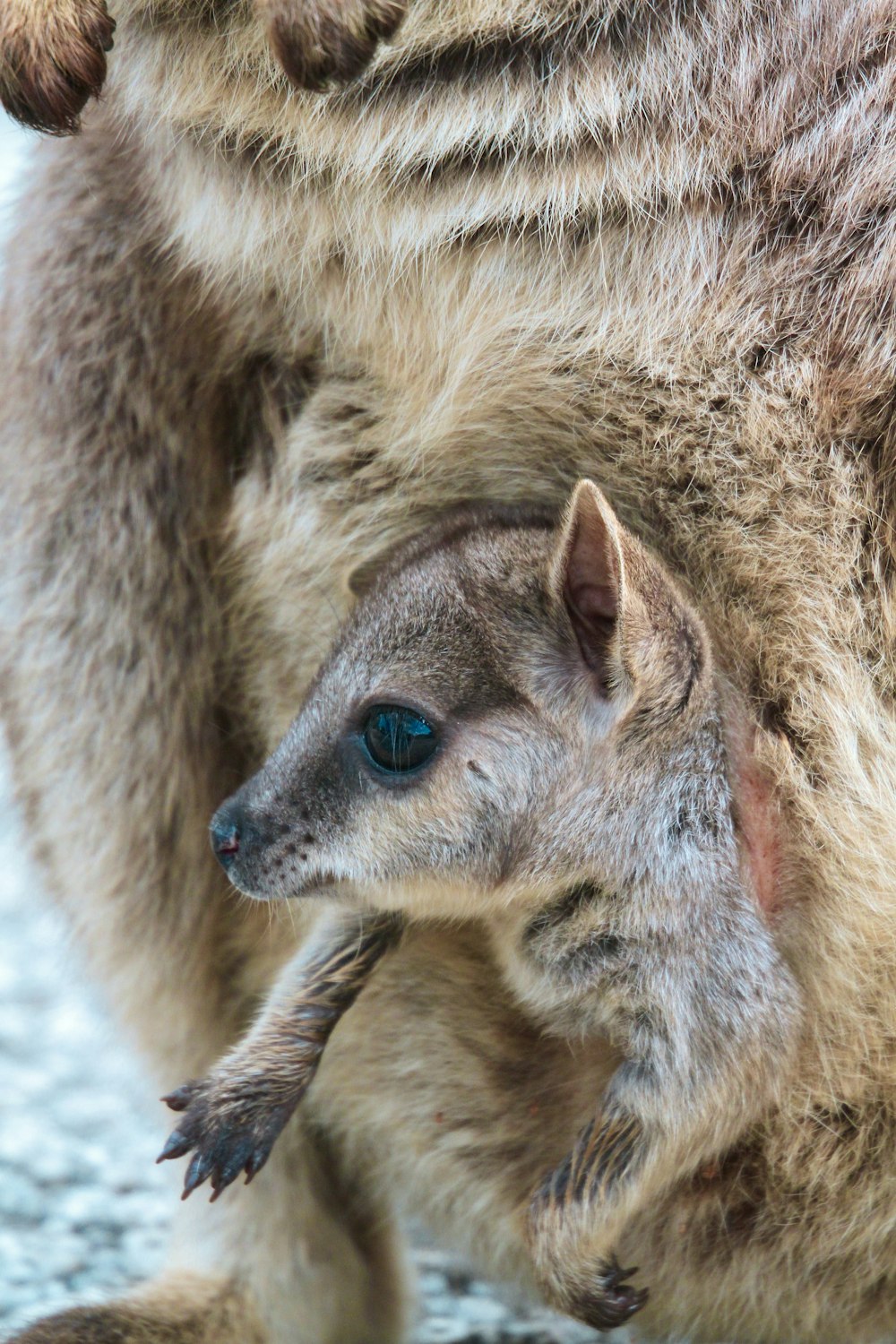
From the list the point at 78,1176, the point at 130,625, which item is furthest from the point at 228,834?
the point at 78,1176

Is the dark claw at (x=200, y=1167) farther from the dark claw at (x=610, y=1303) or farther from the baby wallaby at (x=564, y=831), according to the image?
the dark claw at (x=610, y=1303)

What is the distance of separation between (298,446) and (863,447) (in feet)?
2.29

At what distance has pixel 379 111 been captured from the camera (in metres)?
1.92

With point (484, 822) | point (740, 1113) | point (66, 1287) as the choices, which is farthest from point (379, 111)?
point (66, 1287)

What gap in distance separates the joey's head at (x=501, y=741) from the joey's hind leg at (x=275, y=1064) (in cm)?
19

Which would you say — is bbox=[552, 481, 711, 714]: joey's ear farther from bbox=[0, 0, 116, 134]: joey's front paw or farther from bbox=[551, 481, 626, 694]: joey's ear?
bbox=[0, 0, 116, 134]: joey's front paw

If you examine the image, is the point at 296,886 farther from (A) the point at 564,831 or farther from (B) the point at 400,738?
(A) the point at 564,831

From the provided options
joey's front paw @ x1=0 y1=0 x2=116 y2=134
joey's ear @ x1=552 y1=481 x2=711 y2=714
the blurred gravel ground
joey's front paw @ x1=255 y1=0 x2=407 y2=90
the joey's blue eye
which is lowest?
the blurred gravel ground

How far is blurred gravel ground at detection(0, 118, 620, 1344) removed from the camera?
2.74 meters

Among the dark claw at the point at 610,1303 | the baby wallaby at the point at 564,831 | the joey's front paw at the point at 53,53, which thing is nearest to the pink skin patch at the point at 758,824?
the baby wallaby at the point at 564,831

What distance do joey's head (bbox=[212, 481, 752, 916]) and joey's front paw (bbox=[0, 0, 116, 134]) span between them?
2.07 ft

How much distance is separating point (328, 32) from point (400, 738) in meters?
0.73

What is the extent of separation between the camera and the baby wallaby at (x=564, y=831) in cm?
187

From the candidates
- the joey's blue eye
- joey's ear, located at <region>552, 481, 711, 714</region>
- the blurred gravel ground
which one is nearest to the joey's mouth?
the joey's blue eye
